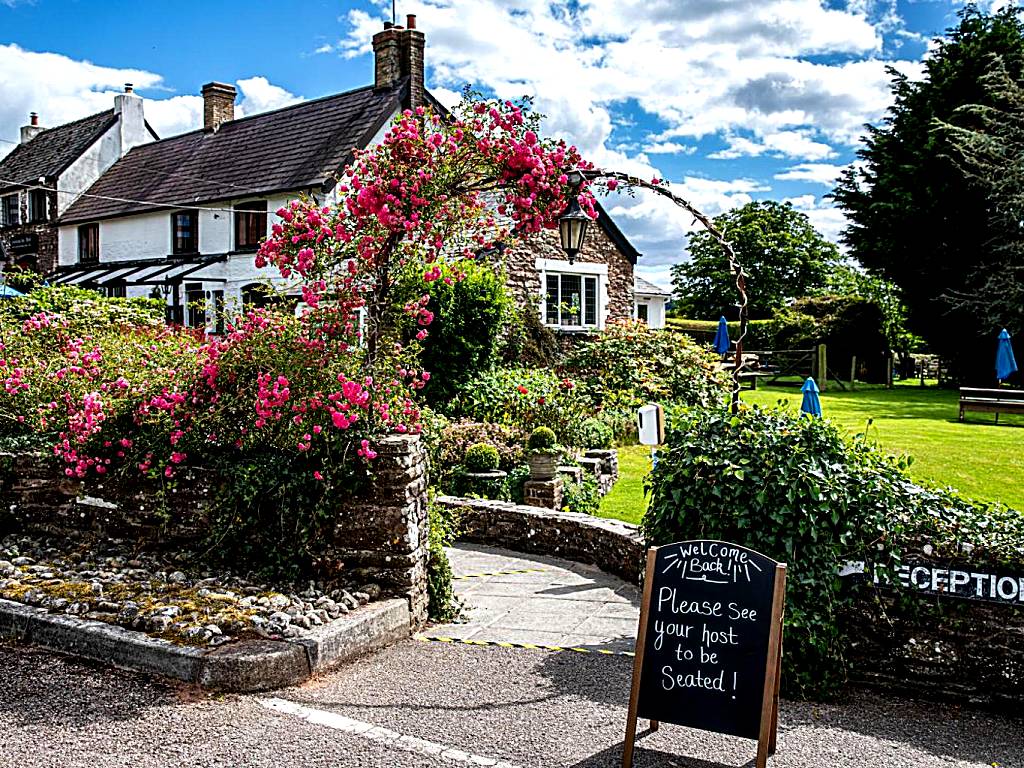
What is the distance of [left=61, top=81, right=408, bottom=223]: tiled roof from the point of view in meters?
25.5

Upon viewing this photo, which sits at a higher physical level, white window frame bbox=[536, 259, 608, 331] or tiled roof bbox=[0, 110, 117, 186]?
tiled roof bbox=[0, 110, 117, 186]

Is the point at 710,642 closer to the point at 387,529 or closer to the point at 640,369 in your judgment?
the point at 387,529

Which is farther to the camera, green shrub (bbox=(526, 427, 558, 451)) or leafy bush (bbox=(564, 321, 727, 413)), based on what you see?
leafy bush (bbox=(564, 321, 727, 413))

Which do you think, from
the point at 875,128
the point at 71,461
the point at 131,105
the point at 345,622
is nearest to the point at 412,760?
the point at 345,622

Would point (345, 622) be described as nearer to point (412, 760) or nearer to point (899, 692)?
point (412, 760)

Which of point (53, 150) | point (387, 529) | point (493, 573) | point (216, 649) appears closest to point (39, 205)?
point (53, 150)

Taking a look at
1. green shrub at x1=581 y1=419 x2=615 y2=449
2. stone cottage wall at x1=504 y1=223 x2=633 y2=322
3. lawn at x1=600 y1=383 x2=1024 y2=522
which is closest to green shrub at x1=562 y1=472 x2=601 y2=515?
lawn at x1=600 y1=383 x2=1024 y2=522

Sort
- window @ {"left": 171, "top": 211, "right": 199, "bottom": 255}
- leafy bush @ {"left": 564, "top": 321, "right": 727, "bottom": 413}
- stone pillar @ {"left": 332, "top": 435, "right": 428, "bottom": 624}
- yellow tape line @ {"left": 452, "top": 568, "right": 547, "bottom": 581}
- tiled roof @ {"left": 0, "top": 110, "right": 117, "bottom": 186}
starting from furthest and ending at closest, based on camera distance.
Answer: tiled roof @ {"left": 0, "top": 110, "right": 117, "bottom": 186}, window @ {"left": 171, "top": 211, "right": 199, "bottom": 255}, leafy bush @ {"left": 564, "top": 321, "right": 727, "bottom": 413}, yellow tape line @ {"left": 452, "top": 568, "right": 547, "bottom": 581}, stone pillar @ {"left": 332, "top": 435, "right": 428, "bottom": 624}

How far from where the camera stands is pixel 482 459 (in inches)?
449

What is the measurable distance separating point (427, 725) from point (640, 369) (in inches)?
562

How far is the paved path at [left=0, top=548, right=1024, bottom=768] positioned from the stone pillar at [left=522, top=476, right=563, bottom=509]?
4.95 m

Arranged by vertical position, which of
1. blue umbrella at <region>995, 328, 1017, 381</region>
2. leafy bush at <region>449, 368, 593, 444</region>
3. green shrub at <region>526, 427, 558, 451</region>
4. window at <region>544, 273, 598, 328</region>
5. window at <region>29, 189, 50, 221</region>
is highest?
window at <region>29, 189, 50, 221</region>

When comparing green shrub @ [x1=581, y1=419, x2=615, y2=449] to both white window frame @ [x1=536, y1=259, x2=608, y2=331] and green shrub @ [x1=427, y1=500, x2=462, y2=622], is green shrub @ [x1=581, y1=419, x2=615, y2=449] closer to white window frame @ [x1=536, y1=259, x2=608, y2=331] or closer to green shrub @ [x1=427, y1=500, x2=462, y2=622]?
white window frame @ [x1=536, y1=259, x2=608, y2=331]

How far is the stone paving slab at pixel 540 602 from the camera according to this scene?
6367 mm
